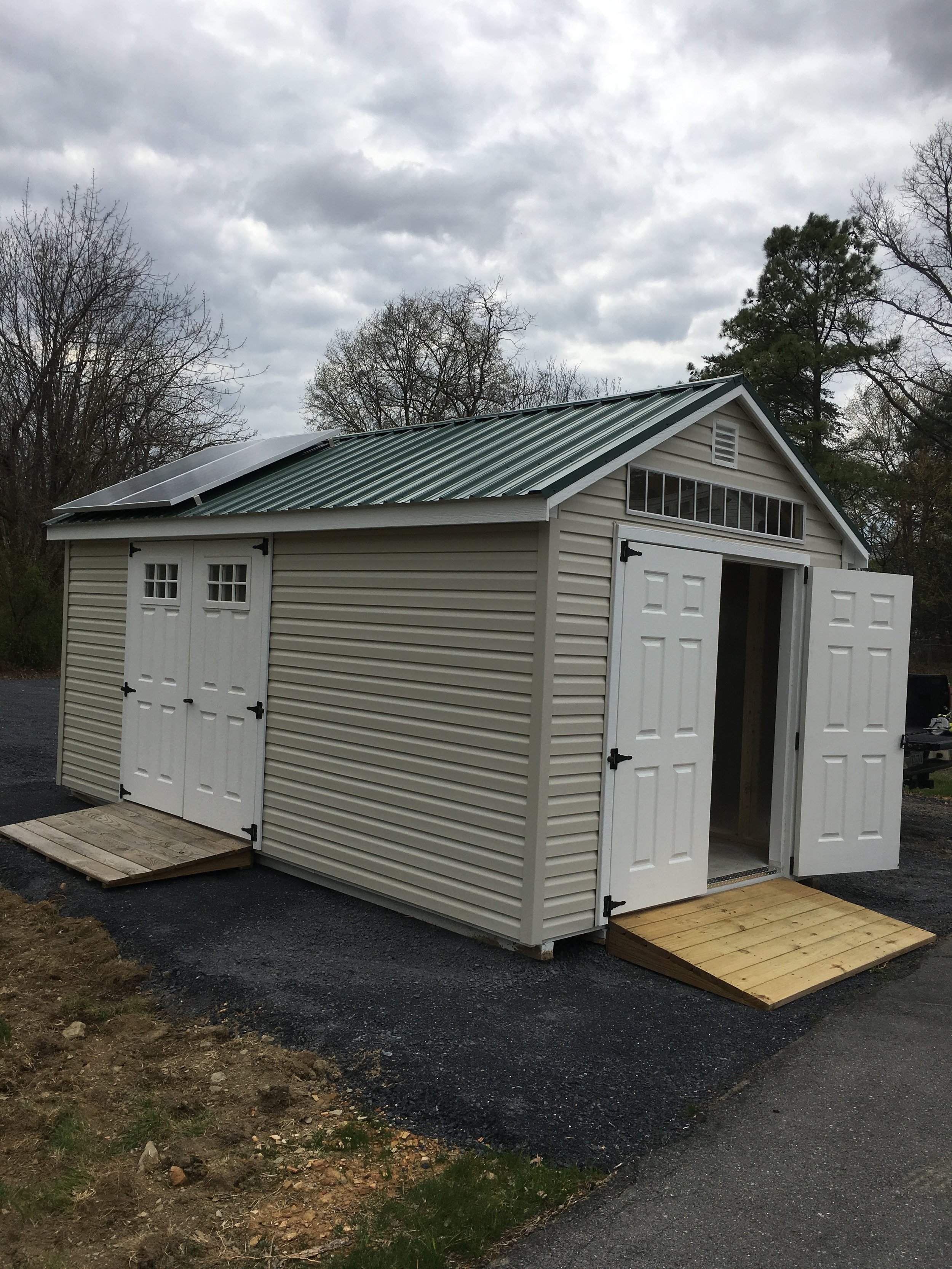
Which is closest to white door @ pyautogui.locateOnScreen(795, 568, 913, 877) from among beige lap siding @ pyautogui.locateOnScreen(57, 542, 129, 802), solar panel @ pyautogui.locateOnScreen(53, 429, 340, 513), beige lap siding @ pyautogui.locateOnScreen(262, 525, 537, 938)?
beige lap siding @ pyautogui.locateOnScreen(262, 525, 537, 938)

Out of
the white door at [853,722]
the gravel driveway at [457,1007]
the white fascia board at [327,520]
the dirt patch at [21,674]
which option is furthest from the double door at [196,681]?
the dirt patch at [21,674]

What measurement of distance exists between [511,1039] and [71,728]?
6.09 metres

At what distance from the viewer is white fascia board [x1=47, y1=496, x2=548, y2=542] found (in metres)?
5.03

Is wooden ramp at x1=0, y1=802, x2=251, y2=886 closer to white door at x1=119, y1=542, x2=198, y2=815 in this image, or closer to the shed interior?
white door at x1=119, y1=542, x2=198, y2=815

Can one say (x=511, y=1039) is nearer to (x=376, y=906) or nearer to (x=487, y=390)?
(x=376, y=906)

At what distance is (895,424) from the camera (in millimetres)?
24875

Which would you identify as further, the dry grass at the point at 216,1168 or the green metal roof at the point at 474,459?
the green metal roof at the point at 474,459

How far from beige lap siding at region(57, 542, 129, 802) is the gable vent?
4.86m

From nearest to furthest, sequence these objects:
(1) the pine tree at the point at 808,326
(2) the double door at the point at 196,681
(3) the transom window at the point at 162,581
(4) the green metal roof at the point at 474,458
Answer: (4) the green metal roof at the point at 474,458 → (2) the double door at the point at 196,681 → (3) the transom window at the point at 162,581 → (1) the pine tree at the point at 808,326

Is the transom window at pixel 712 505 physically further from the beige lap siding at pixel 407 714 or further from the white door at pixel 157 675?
the white door at pixel 157 675

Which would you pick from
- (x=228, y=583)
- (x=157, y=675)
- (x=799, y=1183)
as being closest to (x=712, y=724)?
(x=799, y=1183)

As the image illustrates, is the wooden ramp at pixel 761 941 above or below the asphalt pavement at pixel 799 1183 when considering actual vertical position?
above

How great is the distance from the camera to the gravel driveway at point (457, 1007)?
12.1 ft

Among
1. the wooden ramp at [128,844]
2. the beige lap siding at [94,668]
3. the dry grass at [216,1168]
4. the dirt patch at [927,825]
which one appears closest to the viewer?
the dry grass at [216,1168]
